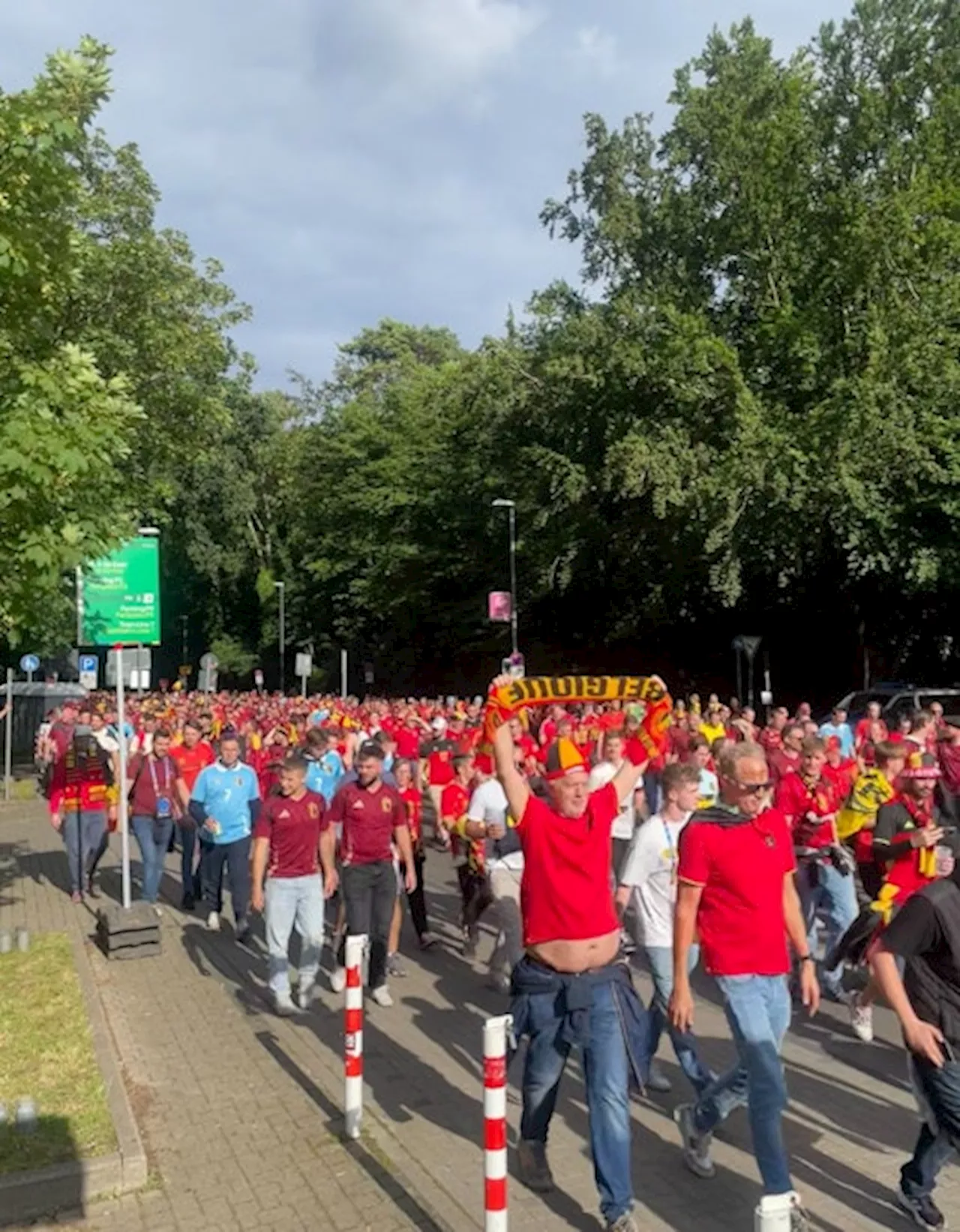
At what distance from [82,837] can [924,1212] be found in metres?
9.67

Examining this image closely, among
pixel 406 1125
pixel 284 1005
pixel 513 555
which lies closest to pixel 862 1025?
pixel 406 1125

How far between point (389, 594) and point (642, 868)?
47.1m

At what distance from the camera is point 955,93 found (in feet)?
100

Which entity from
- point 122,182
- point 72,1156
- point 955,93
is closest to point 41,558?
point 72,1156

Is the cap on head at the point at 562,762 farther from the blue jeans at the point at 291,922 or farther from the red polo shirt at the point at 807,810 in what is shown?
the blue jeans at the point at 291,922

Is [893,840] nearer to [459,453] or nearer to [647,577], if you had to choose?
[647,577]

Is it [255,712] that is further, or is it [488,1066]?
[255,712]

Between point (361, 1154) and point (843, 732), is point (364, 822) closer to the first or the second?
point (361, 1154)

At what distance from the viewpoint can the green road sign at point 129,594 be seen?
11281mm

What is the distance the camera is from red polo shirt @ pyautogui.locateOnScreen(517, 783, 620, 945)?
488 centimetres

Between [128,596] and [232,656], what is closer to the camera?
[128,596]

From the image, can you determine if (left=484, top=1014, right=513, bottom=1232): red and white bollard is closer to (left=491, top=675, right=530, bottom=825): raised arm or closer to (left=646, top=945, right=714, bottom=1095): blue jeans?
(left=491, top=675, right=530, bottom=825): raised arm

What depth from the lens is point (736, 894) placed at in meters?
4.77

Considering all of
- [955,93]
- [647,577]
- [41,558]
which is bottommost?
[41,558]
